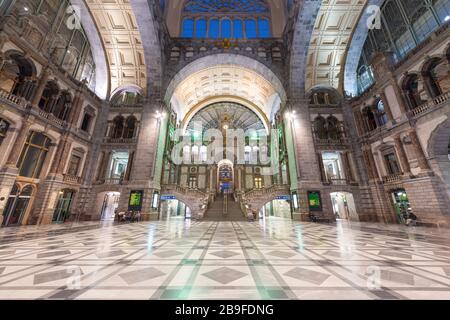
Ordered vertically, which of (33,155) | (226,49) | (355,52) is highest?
(226,49)

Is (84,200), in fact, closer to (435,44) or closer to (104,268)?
(104,268)

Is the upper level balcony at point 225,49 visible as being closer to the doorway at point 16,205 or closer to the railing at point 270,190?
the railing at point 270,190

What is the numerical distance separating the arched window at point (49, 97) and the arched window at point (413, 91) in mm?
24411

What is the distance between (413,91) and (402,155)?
441 centimetres

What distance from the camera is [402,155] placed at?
11.4 metres

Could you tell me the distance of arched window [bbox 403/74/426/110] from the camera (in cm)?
1118

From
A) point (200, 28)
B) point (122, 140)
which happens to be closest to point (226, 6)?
point (200, 28)

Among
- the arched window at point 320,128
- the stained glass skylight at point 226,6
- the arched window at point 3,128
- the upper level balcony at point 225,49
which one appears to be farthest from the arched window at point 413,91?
the arched window at point 3,128

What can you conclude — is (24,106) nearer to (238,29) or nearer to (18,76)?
(18,76)

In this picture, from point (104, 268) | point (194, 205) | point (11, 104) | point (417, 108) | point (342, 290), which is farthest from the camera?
point (194, 205)

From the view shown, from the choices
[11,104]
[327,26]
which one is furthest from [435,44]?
[11,104]

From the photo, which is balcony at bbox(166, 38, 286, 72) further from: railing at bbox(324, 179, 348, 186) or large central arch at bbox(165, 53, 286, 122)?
railing at bbox(324, 179, 348, 186)

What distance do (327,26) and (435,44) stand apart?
780 centimetres
